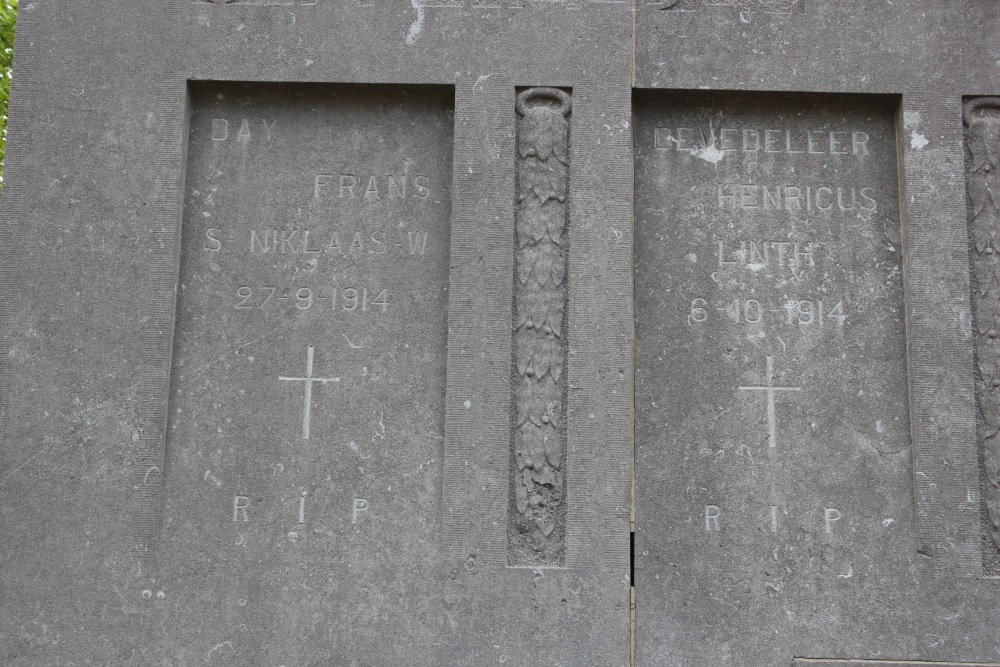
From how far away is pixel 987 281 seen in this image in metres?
5.04

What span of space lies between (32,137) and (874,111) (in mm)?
5154

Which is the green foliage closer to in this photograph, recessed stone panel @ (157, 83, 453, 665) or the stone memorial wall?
the stone memorial wall

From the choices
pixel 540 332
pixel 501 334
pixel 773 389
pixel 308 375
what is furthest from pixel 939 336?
pixel 308 375

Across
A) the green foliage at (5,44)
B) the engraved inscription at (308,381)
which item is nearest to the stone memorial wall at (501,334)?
the engraved inscription at (308,381)

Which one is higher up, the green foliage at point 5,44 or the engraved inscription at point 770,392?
the green foliage at point 5,44

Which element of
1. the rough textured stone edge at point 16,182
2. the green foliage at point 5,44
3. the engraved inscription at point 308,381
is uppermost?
the green foliage at point 5,44

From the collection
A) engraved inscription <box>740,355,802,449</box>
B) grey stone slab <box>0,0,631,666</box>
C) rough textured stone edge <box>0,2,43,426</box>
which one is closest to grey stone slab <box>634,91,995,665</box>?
engraved inscription <box>740,355,802,449</box>

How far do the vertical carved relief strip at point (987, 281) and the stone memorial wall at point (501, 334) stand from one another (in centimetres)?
2

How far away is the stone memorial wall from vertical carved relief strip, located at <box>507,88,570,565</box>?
0.02 meters

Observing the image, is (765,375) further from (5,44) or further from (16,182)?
(5,44)

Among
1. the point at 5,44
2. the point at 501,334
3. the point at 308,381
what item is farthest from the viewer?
the point at 5,44

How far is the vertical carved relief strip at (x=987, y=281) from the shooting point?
486 cm

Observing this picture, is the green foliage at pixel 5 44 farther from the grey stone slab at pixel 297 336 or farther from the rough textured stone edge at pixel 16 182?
the grey stone slab at pixel 297 336

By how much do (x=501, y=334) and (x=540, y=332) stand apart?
229 mm
